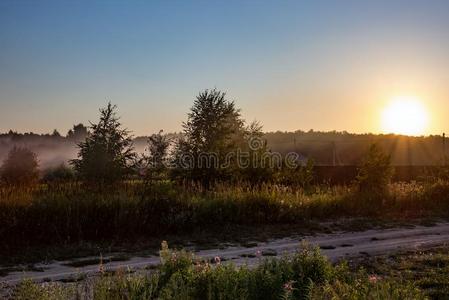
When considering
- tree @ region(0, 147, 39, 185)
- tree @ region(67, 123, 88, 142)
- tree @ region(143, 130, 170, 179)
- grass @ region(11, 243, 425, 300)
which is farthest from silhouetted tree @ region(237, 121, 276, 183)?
grass @ region(11, 243, 425, 300)

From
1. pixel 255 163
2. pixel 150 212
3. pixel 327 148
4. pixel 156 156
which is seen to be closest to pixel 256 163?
pixel 255 163

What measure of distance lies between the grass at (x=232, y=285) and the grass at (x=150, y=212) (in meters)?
5.31

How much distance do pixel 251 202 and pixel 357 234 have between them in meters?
3.72

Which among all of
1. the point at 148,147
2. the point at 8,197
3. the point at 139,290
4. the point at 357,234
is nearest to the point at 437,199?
the point at 357,234

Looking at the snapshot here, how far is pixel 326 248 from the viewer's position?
13875mm

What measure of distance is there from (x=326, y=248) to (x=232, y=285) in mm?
6334

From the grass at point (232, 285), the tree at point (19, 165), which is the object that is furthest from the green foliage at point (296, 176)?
the grass at point (232, 285)

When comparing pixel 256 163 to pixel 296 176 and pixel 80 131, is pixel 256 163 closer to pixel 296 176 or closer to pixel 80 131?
pixel 296 176

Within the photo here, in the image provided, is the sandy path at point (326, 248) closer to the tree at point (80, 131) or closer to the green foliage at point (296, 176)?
the green foliage at point (296, 176)

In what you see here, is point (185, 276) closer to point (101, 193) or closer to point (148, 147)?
point (101, 193)

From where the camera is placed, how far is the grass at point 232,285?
23.8ft

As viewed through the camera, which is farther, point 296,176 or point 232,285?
point 296,176

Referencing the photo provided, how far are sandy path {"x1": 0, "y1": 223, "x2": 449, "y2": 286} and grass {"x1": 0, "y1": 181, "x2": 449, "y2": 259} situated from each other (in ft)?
4.70

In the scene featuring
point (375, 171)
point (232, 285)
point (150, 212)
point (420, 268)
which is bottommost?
point (420, 268)
